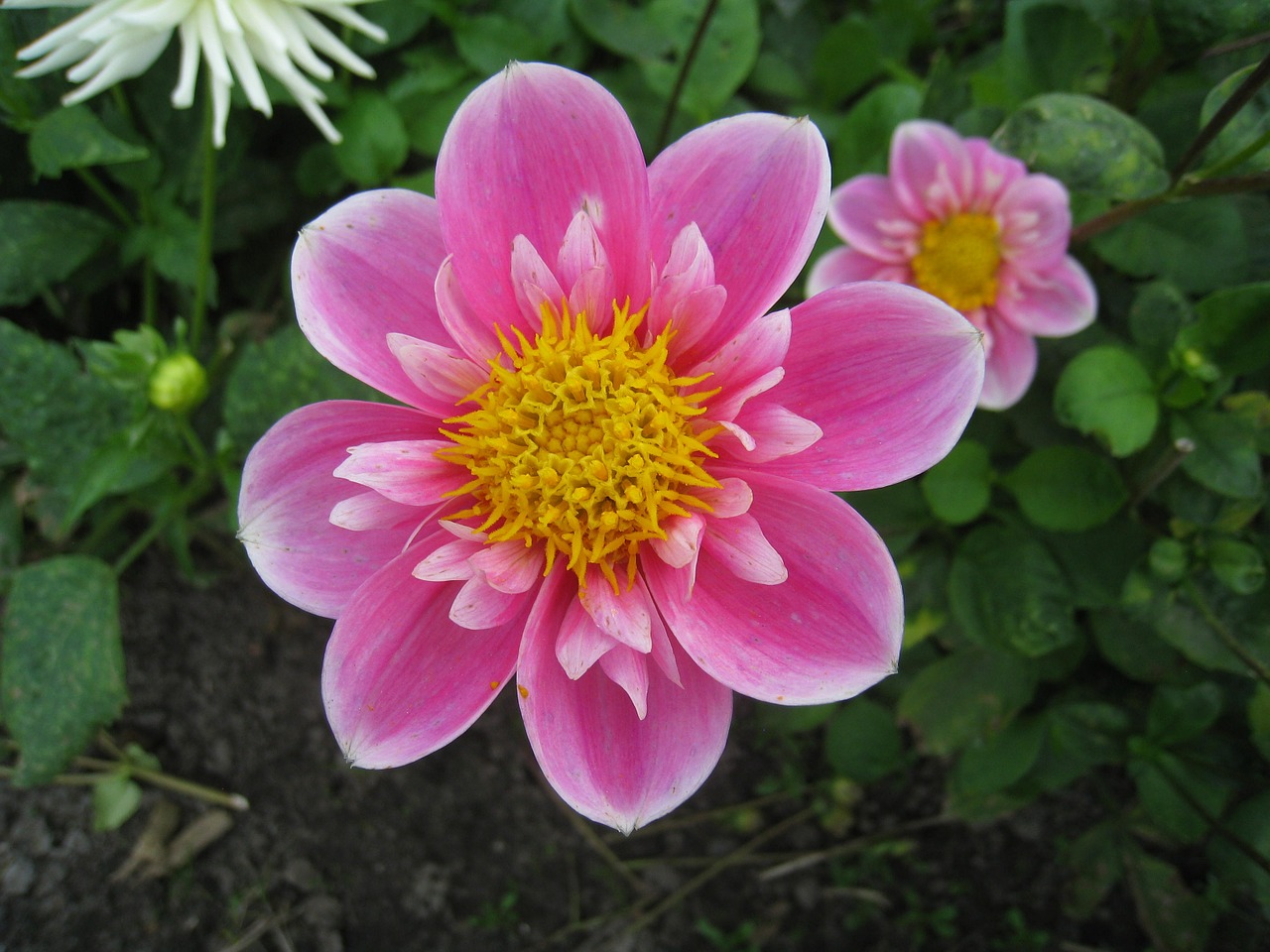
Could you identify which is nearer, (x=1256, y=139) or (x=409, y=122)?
(x=1256, y=139)

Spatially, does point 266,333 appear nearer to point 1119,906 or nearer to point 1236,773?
→ point 1236,773

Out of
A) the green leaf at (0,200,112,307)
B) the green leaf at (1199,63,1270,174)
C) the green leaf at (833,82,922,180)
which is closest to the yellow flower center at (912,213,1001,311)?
the green leaf at (833,82,922,180)

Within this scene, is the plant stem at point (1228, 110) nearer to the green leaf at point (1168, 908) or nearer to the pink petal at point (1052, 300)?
the pink petal at point (1052, 300)

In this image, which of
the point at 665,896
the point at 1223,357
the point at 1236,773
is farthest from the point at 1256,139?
the point at 665,896

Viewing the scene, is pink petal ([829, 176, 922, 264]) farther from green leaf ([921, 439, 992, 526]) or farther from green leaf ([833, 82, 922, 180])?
green leaf ([921, 439, 992, 526])

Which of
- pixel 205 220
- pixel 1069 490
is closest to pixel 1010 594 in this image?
pixel 1069 490

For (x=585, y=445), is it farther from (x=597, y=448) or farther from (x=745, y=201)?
(x=745, y=201)
